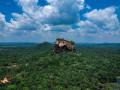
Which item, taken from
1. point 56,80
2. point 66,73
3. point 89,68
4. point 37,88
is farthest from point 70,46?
point 37,88

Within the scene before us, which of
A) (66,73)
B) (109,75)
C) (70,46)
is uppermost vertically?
(70,46)

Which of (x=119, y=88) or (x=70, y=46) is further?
(x=70, y=46)

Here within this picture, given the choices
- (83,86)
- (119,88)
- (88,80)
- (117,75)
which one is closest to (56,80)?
(83,86)

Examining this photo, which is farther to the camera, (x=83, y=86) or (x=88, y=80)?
(x=88, y=80)

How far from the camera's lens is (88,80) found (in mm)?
43562

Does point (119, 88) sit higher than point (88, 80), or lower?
lower

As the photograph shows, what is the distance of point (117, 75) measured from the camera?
58406mm

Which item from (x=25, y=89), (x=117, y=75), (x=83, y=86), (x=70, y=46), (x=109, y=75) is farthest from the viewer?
(x=70, y=46)

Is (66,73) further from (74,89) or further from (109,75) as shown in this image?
(109,75)

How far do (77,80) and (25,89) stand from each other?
75.9 feet

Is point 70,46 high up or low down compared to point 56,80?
up

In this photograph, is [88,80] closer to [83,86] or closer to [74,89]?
[83,86]

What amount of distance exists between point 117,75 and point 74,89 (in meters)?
38.3

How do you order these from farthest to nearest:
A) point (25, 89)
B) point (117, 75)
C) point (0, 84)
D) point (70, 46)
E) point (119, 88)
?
point (70, 46) → point (117, 75) → point (119, 88) → point (0, 84) → point (25, 89)
